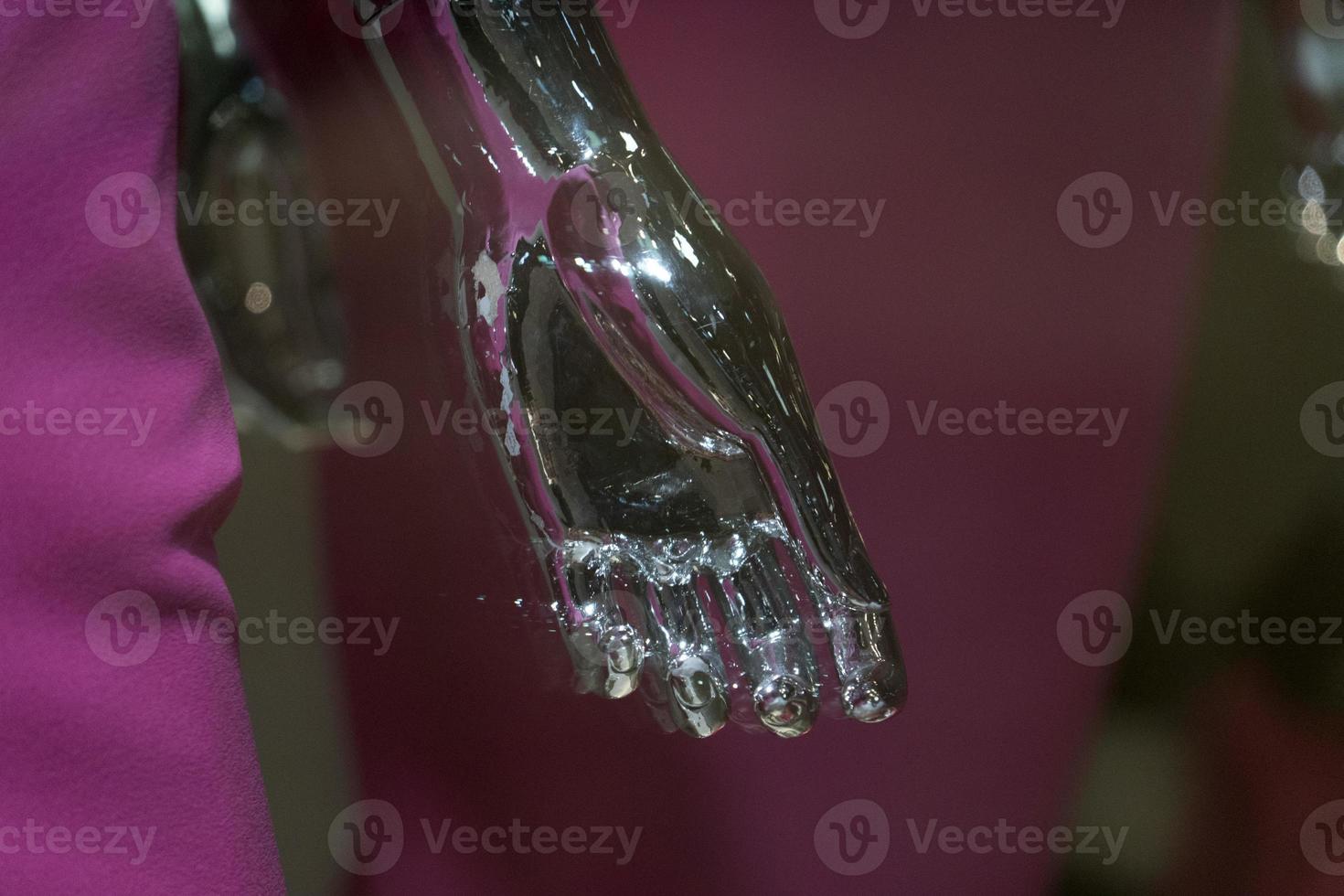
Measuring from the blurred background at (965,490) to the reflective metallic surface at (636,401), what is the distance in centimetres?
8

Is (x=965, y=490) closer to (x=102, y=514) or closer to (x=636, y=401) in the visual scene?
(x=636, y=401)

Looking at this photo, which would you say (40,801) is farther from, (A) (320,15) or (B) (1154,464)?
(B) (1154,464)

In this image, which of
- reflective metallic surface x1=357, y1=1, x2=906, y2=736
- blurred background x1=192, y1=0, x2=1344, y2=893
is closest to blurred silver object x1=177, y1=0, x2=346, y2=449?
blurred background x1=192, y1=0, x2=1344, y2=893

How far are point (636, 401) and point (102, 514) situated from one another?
161 millimetres

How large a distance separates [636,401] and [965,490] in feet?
0.57

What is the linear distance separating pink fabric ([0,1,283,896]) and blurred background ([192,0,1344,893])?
0.09 m

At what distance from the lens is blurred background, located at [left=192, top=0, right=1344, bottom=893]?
1.29 ft

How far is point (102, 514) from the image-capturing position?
0.29m

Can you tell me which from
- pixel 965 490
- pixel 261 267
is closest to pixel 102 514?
pixel 261 267

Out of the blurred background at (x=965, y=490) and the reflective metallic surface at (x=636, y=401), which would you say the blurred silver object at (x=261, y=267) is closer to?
the blurred background at (x=965, y=490)

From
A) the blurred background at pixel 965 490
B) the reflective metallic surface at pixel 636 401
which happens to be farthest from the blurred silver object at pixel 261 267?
the reflective metallic surface at pixel 636 401

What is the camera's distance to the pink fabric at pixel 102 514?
29 centimetres

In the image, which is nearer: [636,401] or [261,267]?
[636,401]

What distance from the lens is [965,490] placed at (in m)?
0.41
